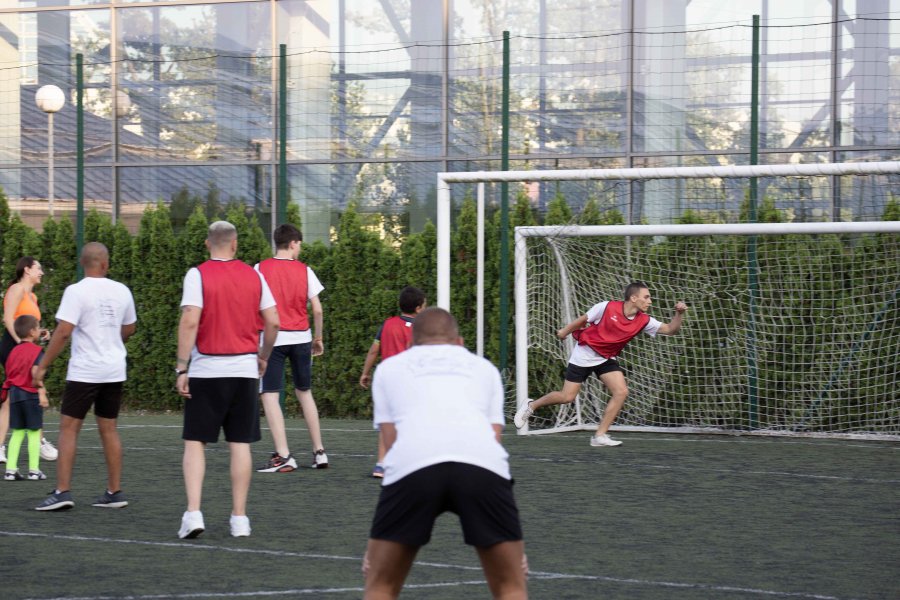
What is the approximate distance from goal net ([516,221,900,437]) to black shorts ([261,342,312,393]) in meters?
3.25

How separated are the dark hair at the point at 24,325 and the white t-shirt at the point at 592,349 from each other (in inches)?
186

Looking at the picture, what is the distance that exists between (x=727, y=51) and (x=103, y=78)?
800cm

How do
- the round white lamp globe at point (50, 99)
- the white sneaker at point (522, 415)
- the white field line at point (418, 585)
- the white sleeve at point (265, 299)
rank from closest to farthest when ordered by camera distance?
the white field line at point (418, 585), the white sleeve at point (265, 299), the white sneaker at point (522, 415), the round white lamp globe at point (50, 99)

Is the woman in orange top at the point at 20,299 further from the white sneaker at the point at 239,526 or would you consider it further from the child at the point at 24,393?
the white sneaker at the point at 239,526

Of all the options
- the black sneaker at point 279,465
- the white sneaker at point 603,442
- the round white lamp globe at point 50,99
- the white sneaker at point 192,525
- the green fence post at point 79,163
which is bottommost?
the white sneaker at point 603,442

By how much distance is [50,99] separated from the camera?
15234mm

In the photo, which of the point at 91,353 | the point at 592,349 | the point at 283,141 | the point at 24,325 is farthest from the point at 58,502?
the point at 283,141

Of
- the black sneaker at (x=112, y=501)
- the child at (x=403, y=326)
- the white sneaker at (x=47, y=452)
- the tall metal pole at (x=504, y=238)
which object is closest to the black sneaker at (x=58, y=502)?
the black sneaker at (x=112, y=501)

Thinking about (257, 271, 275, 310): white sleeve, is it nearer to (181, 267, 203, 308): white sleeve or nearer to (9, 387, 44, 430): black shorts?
(181, 267, 203, 308): white sleeve

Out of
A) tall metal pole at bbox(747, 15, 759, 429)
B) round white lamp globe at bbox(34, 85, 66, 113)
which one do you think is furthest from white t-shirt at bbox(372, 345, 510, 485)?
round white lamp globe at bbox(34, 85, 66, 113)

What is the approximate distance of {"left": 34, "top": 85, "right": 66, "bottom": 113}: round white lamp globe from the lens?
1516 cm

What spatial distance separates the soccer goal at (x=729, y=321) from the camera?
12.3 meters

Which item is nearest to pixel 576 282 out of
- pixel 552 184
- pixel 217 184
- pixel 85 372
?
pixel 552 184

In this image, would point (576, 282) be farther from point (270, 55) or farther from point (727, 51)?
point (270, 55)
